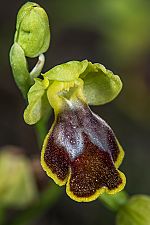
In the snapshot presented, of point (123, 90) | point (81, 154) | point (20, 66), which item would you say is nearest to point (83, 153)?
point (81, 154)

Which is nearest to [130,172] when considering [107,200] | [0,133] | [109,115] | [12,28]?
[109,115]

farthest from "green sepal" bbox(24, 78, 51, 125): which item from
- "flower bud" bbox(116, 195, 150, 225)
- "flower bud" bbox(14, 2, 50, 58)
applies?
"flower bud" bbox(116, 195, 150, 225)

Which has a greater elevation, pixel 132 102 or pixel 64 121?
pixel 64 121

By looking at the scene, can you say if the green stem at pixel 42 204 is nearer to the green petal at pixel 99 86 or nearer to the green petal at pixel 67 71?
the green petal at pixel 99 86

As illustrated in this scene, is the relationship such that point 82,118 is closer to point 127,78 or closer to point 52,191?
point 52,191

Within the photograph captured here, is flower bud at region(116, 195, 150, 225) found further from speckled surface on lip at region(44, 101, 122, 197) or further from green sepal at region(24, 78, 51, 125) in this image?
green sepal at region(24, 78, 51, 125)
